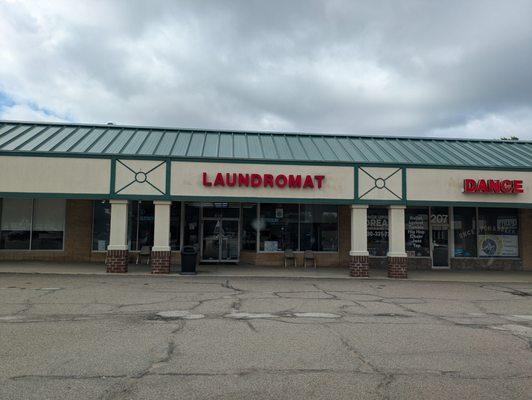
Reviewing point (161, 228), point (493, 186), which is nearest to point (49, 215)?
point (161, 228)

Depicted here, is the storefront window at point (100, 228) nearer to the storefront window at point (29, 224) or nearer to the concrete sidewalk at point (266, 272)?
the concrete sidewalk at point (266, 272)

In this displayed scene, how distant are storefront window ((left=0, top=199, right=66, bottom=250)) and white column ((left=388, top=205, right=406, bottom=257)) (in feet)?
44.7

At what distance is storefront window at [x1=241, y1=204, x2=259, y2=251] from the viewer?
22516 mm

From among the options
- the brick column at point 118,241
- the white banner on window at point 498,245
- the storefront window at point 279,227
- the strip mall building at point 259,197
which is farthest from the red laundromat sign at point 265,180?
the white banner on window at point 498,245

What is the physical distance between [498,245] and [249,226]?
37.3 feet

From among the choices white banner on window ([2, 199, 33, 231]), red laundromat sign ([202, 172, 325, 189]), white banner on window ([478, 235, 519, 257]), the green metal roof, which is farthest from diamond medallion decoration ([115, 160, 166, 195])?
white banner on window ([478, 235, 519, 257])

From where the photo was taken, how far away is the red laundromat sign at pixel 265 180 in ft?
60.4

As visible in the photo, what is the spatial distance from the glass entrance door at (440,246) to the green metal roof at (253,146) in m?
3.51

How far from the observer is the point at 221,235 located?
2281cm

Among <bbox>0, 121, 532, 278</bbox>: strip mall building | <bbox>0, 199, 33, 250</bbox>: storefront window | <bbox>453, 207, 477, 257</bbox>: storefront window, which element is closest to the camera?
<bbox>0, 121, 532, 278</bbox>: strip mall building

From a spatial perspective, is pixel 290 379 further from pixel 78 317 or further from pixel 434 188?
pixel 434 188

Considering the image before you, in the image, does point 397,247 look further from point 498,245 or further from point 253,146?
point 253,146

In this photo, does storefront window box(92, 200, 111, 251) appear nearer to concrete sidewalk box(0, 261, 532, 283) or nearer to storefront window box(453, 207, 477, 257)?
concrete sidewalk box(0, 261, 532, 283)

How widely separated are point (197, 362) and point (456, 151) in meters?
18.9
